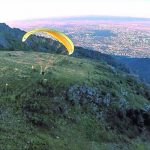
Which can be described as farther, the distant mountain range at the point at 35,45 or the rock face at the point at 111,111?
the distant mountain range at the point at 35,45

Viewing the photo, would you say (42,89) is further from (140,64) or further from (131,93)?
(140,64)

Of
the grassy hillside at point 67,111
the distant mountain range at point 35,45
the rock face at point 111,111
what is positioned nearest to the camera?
the grassy hillside at point 67,111

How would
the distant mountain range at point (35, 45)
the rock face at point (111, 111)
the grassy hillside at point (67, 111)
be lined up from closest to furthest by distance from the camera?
1. the grassy hillside at point (67, 111)
2. the rock face at point (111, 111)
3. the distant mountain range at point (35, 45)

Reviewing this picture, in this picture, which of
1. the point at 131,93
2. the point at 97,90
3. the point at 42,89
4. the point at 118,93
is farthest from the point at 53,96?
the point at 131,93

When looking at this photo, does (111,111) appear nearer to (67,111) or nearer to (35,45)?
(67,111)

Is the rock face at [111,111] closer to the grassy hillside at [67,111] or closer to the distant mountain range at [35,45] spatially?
the grassy hillside at [67,111]

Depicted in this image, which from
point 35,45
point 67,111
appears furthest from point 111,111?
point 35,45

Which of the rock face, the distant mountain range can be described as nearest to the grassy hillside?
the rock face

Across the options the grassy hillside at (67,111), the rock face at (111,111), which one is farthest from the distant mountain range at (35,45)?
the rock face at (111,111)

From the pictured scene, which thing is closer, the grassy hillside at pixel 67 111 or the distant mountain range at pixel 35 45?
the grassy hillside at pixel 67 111
